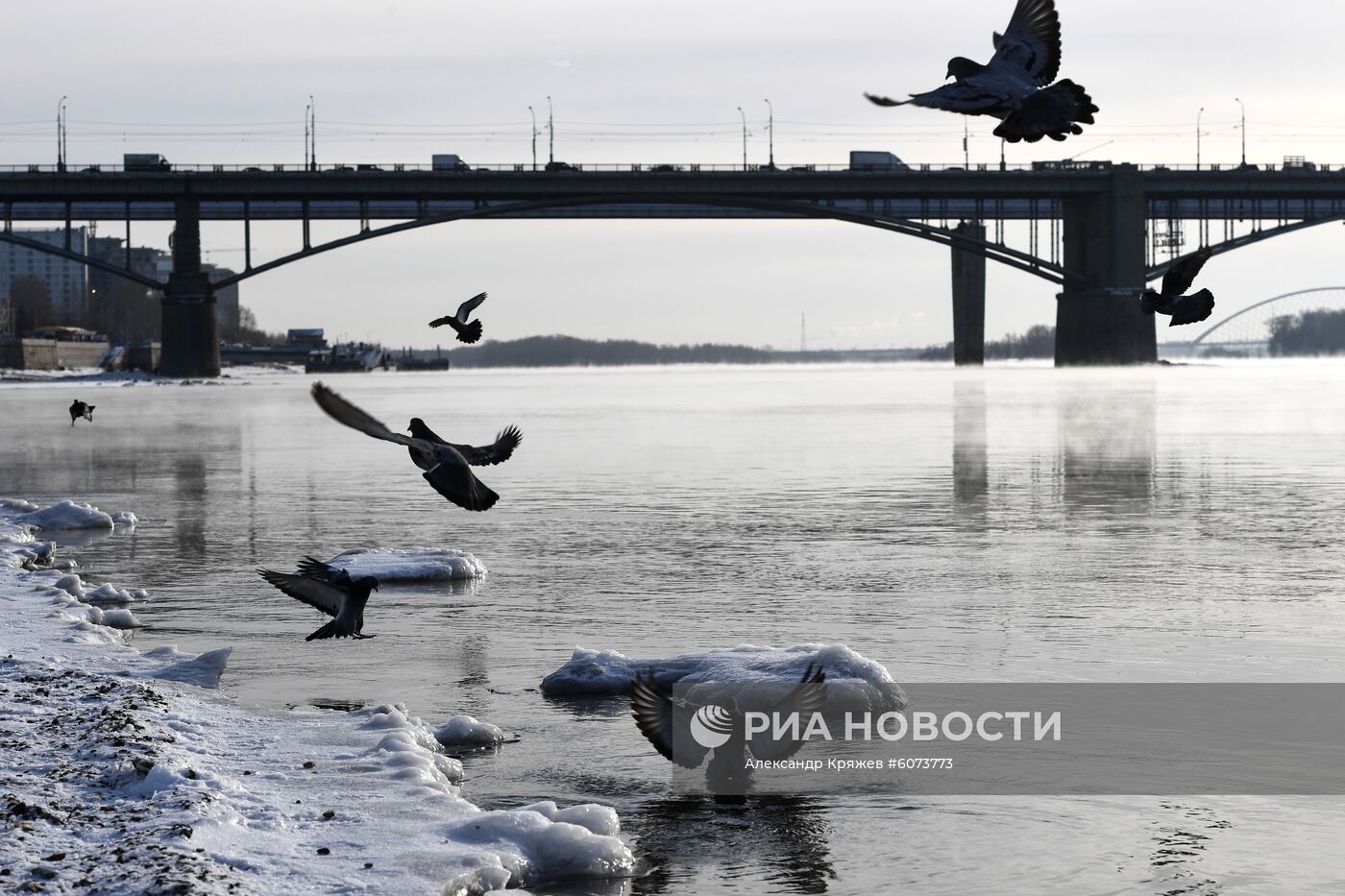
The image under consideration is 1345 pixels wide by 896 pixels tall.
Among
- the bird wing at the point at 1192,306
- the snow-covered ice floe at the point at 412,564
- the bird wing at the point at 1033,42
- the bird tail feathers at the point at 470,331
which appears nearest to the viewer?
the bird wing at the point at 1033,42

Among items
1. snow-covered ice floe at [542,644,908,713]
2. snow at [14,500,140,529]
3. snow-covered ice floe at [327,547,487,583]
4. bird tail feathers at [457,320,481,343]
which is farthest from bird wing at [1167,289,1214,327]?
snow at [14,500,140,529]

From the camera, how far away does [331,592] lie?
12992 millimetres

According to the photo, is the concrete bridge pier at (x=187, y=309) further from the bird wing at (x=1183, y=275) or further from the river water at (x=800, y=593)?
the bird wing at (x=1183, y=275)

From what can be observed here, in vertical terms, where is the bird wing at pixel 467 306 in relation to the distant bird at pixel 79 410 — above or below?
above

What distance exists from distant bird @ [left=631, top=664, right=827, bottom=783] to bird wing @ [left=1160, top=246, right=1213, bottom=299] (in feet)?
13.9

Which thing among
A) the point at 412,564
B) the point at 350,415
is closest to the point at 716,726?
the point at 350,415

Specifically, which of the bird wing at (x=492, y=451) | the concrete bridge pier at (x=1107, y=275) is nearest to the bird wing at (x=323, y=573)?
the bird wing at (x=492, y=451)

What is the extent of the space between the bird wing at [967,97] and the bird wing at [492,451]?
3.49m

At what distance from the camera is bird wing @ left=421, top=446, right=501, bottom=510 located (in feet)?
35.3

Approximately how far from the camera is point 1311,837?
929cm

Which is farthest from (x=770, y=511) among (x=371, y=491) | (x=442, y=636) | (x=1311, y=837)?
(x=1311, y=837)

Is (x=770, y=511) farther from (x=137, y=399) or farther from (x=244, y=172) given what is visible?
(x=244, y=172)

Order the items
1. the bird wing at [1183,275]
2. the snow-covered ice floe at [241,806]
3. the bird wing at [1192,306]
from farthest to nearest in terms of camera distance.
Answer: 1. the bird wing at [1192,306]
2. the bird wing at [1183,275]
3. the snow-covered ice floe at [241,806]

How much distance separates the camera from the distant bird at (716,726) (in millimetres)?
10047
